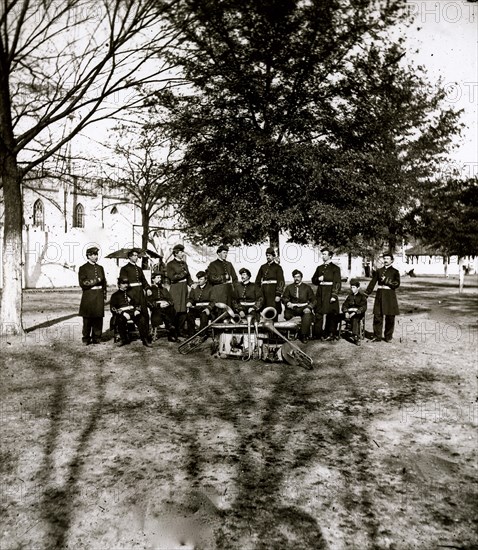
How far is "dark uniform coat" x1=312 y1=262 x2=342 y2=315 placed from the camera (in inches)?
436

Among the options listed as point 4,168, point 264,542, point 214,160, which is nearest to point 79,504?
point 264,542

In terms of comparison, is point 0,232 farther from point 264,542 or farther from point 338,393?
point 264,542

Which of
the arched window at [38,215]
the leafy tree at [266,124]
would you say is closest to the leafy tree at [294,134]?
the leafy tree at [266,124]

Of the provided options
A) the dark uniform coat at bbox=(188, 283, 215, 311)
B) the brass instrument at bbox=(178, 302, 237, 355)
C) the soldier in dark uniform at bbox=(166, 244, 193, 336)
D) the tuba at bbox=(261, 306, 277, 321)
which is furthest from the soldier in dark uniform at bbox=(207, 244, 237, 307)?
the tuba at bbox=(261, 306, 277, 321)

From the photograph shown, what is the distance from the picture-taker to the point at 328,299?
11078 mm

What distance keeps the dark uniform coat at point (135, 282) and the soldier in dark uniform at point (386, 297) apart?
4659mm

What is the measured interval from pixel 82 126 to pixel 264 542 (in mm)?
10136

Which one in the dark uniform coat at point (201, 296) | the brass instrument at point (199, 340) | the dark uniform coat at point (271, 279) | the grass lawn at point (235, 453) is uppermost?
the dark uniform coat at point (271, 279)

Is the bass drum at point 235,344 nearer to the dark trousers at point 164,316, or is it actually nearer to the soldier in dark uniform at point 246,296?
the soldier in dark uniform at point 246,296

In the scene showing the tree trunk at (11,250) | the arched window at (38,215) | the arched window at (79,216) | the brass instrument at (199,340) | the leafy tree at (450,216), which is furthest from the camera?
the arched window at (79,216)

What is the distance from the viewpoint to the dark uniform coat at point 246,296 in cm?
1051

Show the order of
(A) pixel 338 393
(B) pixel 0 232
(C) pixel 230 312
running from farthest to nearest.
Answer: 1. (B) pixel 0 232
2. (C) pixel 230 312
3. (A) pixel 338 393

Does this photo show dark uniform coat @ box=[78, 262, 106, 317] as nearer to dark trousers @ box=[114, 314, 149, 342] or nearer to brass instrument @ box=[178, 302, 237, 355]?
dark trousers @ box=[114, 314, 149, 342]

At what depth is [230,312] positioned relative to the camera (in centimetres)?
960
